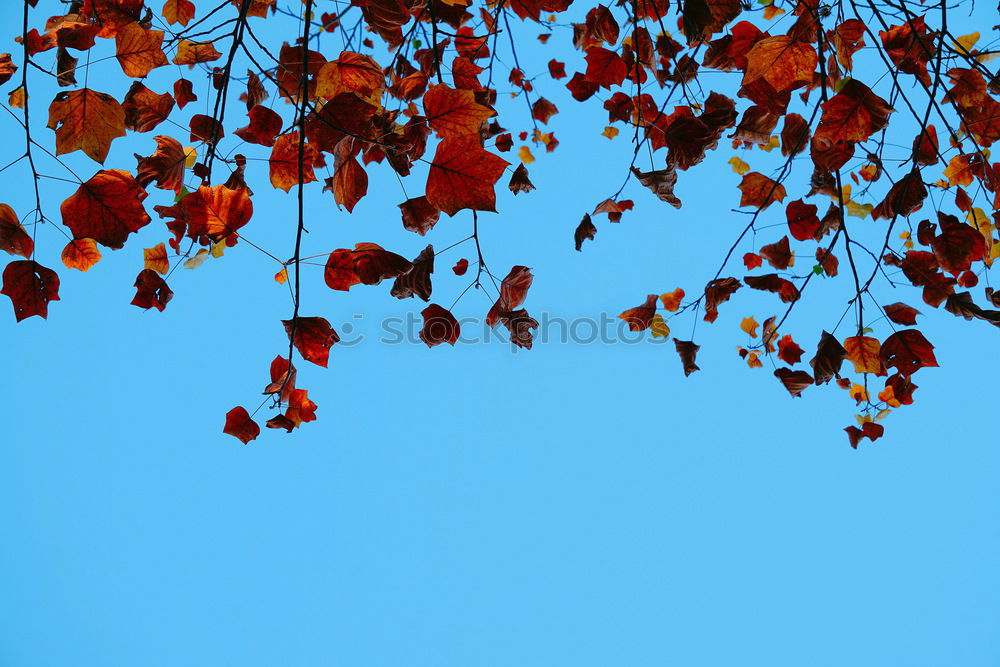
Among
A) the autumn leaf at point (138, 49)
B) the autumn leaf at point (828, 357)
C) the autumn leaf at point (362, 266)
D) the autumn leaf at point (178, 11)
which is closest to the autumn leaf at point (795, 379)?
the autumn leaf at point (828, 357)

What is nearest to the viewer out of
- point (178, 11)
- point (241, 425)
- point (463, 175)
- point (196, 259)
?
point (463, 175)

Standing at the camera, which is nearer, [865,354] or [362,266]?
[362,266]

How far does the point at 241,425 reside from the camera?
88 centimetres

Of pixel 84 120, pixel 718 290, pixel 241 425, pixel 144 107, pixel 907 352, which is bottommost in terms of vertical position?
pixel 241 425

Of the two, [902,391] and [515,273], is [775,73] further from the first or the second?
[902,391]

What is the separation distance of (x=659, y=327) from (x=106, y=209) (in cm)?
113

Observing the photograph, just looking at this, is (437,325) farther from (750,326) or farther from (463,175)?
(750,326)

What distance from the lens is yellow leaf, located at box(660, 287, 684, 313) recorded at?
1533 millimetres

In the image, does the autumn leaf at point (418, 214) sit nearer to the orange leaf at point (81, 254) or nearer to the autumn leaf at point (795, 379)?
the orange leaf at point (81, 254)

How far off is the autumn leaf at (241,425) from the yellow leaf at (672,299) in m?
1.02

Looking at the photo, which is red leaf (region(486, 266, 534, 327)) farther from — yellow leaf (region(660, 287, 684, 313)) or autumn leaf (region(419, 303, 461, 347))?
yellow leaf (region(660, 287, 684, 313))

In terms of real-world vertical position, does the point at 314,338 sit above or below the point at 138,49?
below

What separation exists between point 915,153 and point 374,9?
78 centimetres

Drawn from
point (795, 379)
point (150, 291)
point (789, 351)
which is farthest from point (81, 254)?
point (789, 351)
